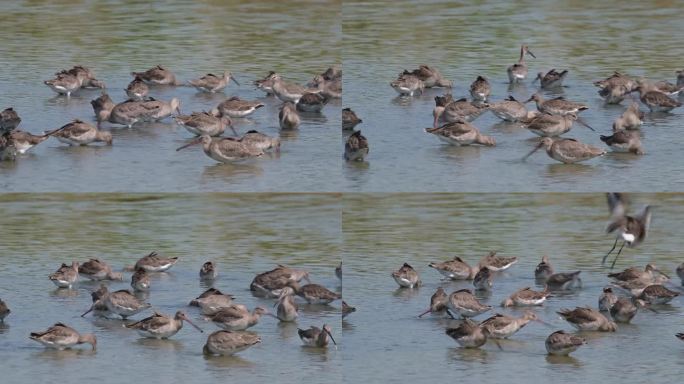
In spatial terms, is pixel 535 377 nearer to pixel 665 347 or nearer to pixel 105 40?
pixel 665 347

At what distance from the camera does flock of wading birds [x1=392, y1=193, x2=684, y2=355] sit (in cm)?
1903

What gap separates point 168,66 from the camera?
25969mm

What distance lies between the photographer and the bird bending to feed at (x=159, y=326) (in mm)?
18938

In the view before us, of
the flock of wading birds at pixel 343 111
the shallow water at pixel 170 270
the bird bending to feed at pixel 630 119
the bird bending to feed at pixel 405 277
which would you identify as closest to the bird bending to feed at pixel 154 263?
the shallow water at pixel 170 270

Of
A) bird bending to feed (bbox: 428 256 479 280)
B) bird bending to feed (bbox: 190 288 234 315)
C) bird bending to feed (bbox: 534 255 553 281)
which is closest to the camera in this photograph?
bird bending to feed (bbox: 190 288 234 315)

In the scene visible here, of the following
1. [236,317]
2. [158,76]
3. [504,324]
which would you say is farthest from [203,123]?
[504,324]

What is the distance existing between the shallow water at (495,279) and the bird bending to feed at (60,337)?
8.48 ft

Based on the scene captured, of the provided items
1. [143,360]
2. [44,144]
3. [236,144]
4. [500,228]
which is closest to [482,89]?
[500,228]

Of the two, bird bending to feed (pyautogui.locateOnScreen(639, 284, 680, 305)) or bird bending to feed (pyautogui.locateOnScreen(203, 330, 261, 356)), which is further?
bird bending to feed (pyautogui.locateOnScreen(639, 284, 680, 305))

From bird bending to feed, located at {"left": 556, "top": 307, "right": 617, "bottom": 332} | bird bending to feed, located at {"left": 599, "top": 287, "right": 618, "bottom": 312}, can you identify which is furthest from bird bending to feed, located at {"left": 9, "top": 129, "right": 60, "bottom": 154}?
bird bending to feed, located at {"left": 599, "top": 287, "right": 618, "bottom": 312}

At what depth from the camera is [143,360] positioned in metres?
18.1

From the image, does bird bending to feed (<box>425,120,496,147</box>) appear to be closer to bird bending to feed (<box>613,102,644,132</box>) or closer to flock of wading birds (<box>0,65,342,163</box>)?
bird bending to feed (<box>613,102,644,132</box>)

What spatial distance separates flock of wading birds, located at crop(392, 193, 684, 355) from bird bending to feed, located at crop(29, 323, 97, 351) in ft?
12.1

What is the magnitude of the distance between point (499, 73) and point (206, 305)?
7088 millimetres
